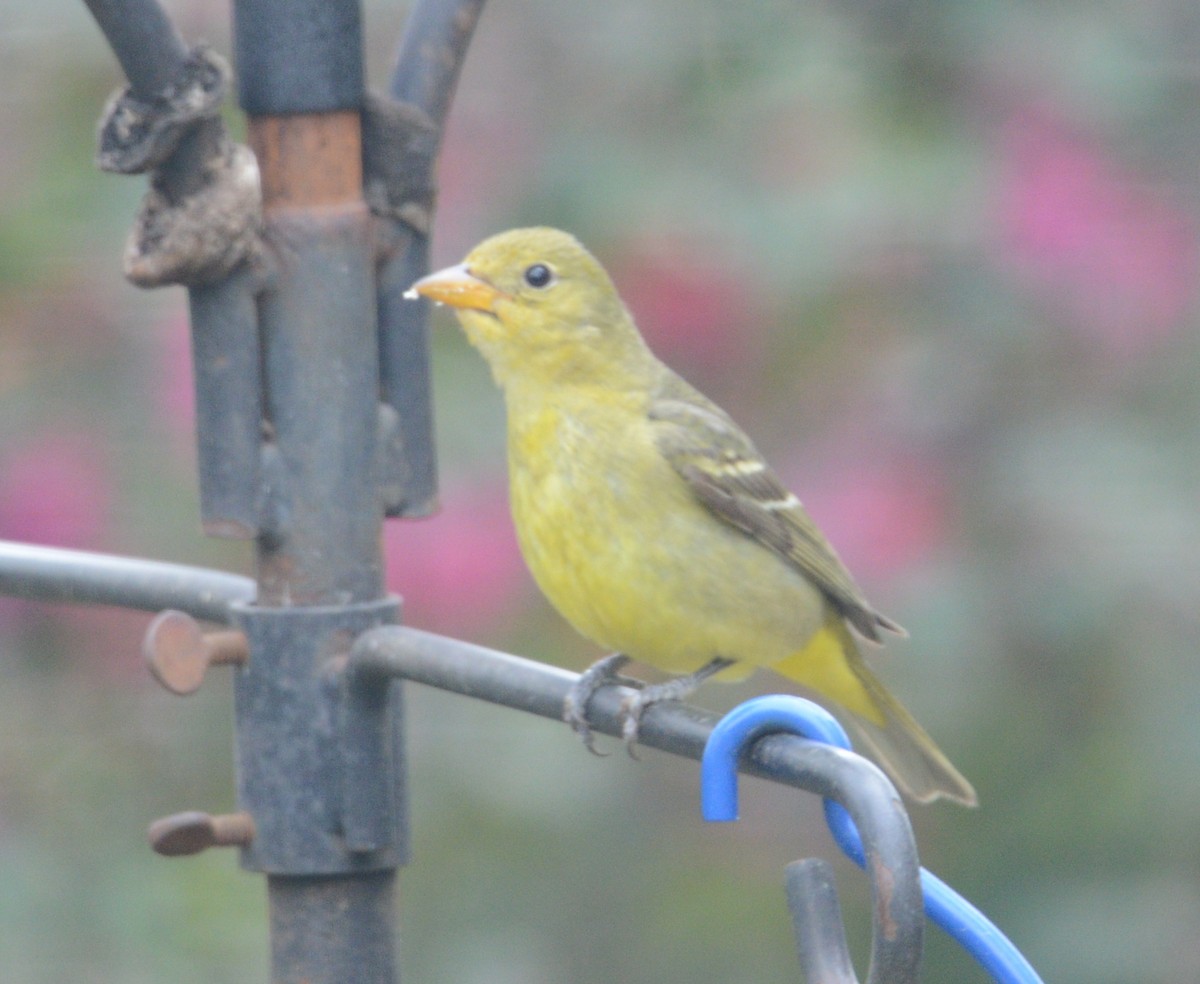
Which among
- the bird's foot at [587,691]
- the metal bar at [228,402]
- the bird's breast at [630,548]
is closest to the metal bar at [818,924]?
the bird's foot at [587,691]

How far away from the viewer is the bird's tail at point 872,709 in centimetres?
332

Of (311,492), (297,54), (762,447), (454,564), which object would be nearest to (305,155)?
(297,54)

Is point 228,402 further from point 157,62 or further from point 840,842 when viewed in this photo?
point 840,842

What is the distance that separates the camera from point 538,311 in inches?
122

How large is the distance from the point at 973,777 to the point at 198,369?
2335 mm

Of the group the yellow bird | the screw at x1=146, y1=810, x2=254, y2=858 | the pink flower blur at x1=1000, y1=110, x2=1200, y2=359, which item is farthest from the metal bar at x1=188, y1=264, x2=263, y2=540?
the pink flower blur at x1=1000, y1=110, x2=1200, y2=359

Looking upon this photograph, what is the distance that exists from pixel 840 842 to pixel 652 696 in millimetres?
837

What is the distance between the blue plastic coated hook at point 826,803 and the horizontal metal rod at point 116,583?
770 mm

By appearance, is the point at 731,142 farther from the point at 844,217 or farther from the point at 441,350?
the point at 441,350

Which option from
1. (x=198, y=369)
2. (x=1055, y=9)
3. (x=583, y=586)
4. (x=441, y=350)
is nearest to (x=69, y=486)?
(x=441, y=350)

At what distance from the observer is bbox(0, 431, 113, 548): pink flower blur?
147 inches

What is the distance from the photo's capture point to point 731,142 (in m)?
4.04

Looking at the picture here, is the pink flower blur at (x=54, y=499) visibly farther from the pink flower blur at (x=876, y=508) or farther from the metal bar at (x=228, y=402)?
the metal bar at (x=228, y=402)

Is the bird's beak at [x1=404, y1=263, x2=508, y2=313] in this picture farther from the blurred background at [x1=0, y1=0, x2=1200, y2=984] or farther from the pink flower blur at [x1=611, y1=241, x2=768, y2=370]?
the pink flower blur at [x1=611, y1=241, x2=768, y2=370]
